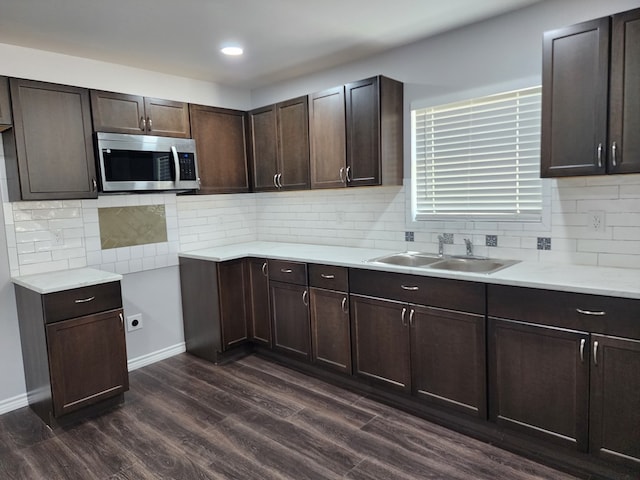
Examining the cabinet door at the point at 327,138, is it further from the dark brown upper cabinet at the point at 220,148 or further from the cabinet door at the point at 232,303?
the cabinet door at the point at 232,303

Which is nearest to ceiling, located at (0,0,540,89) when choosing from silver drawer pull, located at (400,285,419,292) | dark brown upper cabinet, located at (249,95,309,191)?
dark brown upper cabinet, located at (249,95,309,191)

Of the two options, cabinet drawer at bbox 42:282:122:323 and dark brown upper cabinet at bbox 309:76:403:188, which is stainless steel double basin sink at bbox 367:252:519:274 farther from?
cabinet drawer at bbox 42:282:122:323

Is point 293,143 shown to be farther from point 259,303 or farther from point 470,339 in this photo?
point 470,339

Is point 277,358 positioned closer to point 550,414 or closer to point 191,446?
point 191,446

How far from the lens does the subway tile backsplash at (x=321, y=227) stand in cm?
241

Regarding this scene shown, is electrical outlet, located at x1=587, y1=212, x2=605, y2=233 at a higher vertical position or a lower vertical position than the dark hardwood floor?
higher

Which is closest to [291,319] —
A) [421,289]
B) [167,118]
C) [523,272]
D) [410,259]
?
[410,259]

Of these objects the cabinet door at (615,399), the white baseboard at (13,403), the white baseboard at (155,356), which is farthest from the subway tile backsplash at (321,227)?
the white baseboard at (13,403)

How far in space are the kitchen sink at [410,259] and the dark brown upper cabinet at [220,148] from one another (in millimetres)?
1683

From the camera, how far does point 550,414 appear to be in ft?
7.09

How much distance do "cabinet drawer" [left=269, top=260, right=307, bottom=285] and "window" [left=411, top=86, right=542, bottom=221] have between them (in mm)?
996

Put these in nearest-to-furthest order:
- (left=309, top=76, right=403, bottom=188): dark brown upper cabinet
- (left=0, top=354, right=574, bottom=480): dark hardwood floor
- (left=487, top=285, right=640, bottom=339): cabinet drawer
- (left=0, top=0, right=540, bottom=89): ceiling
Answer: (left=487, top=285, right=640, bottom=339): cabinet drawer, (left=0, top=354, right=574, bottom=480): dark hardwood floor, (left=0, top=0, right=540, bottom=89): ceiling, (left=309, top=76, right=403, bottom=188): dark brown upper cabinet

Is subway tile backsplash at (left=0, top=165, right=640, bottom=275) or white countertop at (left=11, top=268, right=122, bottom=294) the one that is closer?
subway tile backsplash at (left=0, top=165, right=640, bottom=275)

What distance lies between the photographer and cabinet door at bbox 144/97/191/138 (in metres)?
3.39
